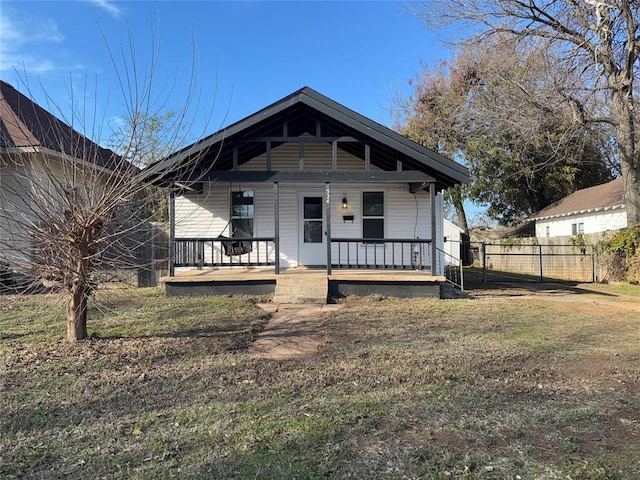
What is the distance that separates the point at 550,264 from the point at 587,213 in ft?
18.4

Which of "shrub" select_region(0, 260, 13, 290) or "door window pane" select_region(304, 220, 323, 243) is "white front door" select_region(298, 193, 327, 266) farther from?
"shrub" select_region(0, 260, 13, 290)

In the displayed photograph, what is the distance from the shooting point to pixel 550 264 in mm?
19000

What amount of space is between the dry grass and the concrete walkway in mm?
229

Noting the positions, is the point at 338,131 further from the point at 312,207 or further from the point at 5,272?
the point at 5,272

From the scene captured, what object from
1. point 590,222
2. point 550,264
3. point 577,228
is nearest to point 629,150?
point 550,264

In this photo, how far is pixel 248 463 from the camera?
276cm

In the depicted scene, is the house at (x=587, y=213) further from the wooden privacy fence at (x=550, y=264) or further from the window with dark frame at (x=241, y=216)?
the window with dark frame at (x=241, y=216)

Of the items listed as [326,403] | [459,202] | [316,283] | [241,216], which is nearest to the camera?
[326,403]

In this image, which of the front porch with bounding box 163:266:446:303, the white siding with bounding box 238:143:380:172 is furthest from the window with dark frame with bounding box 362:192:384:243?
the front porch with bounding box 163:266:446:303

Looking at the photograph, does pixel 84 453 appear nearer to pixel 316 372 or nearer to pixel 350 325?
pixel 316 372

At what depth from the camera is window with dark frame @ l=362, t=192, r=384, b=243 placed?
12023 millimetres

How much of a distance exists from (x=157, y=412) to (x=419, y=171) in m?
7.58

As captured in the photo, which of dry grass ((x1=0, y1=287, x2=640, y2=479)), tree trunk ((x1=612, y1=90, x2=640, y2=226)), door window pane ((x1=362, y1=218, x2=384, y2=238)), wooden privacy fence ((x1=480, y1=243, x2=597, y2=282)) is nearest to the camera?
dry grass ((x1=0, y1=287, x2=640, y2=479))

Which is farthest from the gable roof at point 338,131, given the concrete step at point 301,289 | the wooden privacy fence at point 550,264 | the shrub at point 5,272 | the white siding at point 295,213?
the wooden privacy fence at point 550,264
